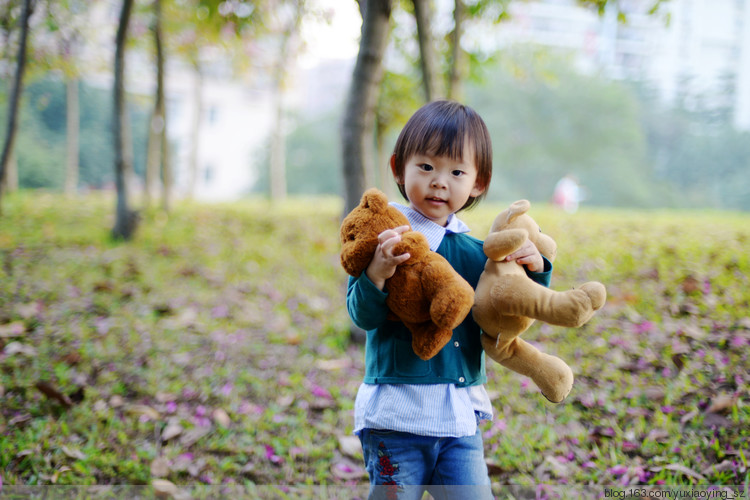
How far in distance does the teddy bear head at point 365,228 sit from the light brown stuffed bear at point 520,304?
11.1 inches

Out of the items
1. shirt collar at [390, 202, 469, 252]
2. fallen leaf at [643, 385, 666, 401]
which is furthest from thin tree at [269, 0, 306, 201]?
shirt collar at [390, 202, 469, 252]

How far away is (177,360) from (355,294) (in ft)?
9.67

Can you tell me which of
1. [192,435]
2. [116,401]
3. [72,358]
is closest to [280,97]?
[72,358]

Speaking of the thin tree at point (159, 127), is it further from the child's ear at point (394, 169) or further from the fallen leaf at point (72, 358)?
the child's ear at point (394, 169)

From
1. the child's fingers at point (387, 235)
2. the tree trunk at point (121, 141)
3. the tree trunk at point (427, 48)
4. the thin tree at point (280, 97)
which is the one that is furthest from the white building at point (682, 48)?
the child's fingers at point (387, 235)

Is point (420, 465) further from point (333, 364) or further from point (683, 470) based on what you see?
point (333, 364)

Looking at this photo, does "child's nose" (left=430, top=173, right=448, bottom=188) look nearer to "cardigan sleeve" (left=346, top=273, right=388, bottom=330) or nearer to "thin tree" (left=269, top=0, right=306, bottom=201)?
"cardigan sleeve" (left=346, top=273, right=388, bottom=330)

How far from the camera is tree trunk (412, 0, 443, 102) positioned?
4.62 meters

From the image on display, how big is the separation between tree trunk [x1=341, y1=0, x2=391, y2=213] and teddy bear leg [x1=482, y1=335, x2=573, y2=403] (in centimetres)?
253

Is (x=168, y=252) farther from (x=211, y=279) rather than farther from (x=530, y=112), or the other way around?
(x=530, y=112)

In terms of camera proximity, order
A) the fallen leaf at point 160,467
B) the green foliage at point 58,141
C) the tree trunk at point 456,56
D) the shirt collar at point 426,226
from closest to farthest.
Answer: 1. the shirt collar at point 426,226
2. the fallen leaf at point 160,467
3. the tree trunk at point 456,56
4. the green foliage at point 58,141

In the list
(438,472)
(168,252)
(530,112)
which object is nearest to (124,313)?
(168,252)

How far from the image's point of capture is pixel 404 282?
133 centimetres

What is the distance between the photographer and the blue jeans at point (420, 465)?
1459mm
